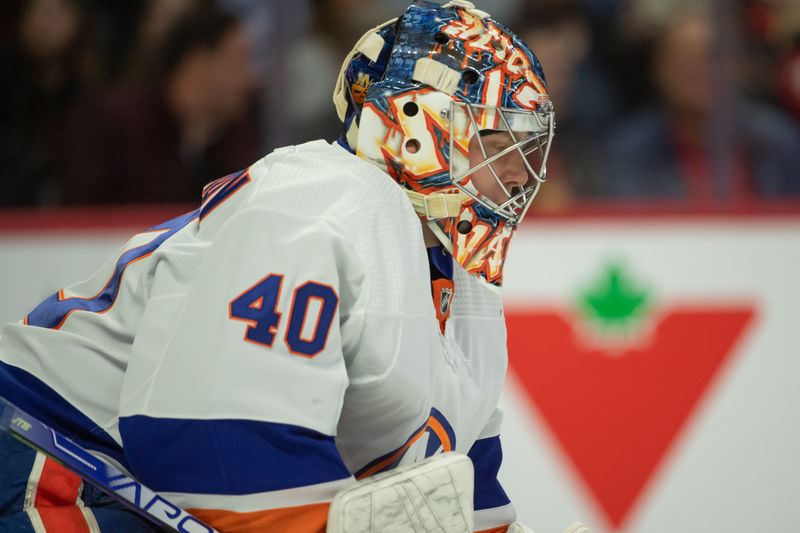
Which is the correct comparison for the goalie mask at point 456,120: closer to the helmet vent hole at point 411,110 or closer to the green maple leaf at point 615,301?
the helmet vent hole at point 411,110

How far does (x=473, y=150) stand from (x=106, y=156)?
1.85m

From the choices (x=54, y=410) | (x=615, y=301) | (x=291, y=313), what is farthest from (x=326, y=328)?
(x=615, y=301)

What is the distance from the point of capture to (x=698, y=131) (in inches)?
121

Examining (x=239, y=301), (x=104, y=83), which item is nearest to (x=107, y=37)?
(x=104, y=83)

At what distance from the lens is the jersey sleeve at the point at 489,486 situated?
6.06 feet

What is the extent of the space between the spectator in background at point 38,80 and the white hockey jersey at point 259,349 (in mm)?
1750

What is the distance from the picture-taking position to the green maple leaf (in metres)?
2.94

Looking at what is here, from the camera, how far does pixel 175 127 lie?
128 inches

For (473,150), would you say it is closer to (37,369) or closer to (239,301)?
(239,301)

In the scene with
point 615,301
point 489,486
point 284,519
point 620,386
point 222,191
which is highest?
point 222,191

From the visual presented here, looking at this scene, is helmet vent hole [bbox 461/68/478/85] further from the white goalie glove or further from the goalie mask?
the white goalie glove

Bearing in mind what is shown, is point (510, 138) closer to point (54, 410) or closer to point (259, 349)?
point (259, 349)

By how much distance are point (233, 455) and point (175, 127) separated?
6.93 feet

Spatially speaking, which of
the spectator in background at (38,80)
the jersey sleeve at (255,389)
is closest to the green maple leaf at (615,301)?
the spectator in background at (38,80)
